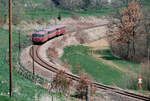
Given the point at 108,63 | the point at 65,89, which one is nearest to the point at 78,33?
the point at 108,63

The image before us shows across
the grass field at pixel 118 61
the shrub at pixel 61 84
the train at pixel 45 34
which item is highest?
the train at pixel 45 34

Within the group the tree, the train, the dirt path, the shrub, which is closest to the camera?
the shrub

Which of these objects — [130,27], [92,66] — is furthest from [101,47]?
Result: [92,66]

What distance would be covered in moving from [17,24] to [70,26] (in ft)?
47.7

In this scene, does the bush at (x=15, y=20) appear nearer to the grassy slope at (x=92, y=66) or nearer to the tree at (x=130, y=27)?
the grassy slope at (x=92, y=66)

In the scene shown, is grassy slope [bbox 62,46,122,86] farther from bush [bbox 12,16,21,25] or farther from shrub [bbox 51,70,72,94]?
bush [bbox 12,16,21,25]

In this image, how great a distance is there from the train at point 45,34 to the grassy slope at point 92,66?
349cm

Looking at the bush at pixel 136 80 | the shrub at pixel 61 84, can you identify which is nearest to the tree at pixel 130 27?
the bush at pixel 136 80

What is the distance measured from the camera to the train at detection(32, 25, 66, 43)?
1734 inches

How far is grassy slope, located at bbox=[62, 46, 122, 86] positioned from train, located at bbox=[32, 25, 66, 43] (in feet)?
11.4

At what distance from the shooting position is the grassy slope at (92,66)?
33153 millimetres

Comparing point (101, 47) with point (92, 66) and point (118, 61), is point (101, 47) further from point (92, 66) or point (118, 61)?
point (92, 66)

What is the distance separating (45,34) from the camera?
45.4 metres

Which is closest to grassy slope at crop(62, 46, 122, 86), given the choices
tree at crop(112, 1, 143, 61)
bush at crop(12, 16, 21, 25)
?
tree at crop(112, 1, 143, 61)
